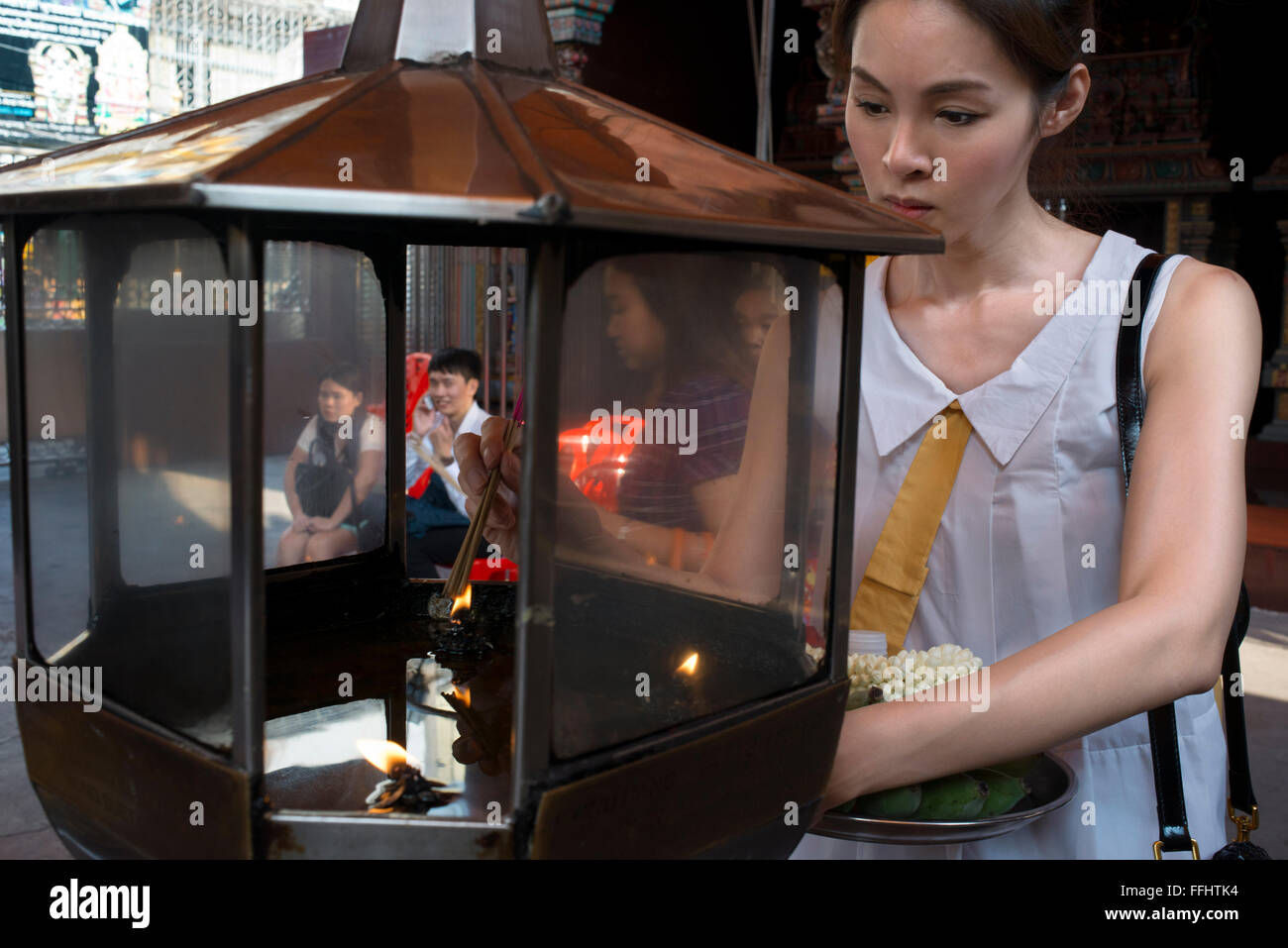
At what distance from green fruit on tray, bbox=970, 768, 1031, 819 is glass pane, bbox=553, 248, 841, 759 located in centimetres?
19

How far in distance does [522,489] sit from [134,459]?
353 millimetres

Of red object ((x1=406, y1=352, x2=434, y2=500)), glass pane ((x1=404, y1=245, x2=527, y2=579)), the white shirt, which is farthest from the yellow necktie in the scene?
red object ((x1=406, y1=352, x2=434, y2=500))

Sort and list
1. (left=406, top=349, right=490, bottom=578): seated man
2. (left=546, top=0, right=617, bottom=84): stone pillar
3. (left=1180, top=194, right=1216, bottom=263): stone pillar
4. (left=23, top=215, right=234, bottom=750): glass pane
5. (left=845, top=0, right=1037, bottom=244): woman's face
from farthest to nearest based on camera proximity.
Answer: (left=1180, top=194, right=1216, bottom=263): stone pillar → (left=546, top=0, right=617, bottom=84): stone pillar → (left=406, top=349, right=490, bottom=578): seated man → (left=845, top=0, right=1037, bottom=244): woman's face → (left=23, top=215, right=234, bottom=750): glass pane

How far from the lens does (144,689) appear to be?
31.4 inches

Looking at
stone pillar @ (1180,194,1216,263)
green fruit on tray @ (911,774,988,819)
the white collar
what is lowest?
green fruit on tray @ (911,774,988,819)

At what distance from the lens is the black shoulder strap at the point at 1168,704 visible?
1.02 metres

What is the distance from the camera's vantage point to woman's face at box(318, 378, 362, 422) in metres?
1.10

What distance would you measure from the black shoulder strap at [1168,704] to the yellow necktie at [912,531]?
147 millimetres

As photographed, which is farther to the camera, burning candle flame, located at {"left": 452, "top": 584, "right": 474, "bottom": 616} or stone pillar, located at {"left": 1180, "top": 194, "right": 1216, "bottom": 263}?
stone pillar, located at {"left": 1180, "top": 194, "right": 1216, "bottom": 263}

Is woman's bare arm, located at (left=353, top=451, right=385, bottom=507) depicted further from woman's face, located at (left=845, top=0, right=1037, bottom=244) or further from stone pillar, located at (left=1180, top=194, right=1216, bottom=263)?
stone pillar, located at (left=1180, top=194, right=1216, bottom=263)

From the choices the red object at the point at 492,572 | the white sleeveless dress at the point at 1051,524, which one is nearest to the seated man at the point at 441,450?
the red object at the point at 492,572

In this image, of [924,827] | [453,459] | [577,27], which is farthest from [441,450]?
[924,827]

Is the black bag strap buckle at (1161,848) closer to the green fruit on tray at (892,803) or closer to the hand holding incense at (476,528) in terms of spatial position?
the green fruit on tray at (892,803)

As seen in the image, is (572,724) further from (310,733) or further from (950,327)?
(950,327)
